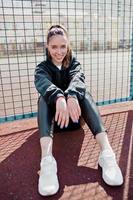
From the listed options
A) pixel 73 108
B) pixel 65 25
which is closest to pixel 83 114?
pixel 73 108

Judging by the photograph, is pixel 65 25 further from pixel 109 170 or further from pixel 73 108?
pixel 109 170

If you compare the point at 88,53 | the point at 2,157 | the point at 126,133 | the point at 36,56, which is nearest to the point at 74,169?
the point at 2,157

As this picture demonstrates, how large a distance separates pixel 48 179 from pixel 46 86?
0.59 metres

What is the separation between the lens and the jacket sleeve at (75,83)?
1.66m

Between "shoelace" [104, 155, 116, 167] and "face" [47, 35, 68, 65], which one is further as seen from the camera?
"face" [47, 35, 68, 65]

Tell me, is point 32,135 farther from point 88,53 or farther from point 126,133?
point 88,53

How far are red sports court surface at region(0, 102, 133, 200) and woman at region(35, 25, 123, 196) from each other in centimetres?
7

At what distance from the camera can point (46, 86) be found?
66.7 inches

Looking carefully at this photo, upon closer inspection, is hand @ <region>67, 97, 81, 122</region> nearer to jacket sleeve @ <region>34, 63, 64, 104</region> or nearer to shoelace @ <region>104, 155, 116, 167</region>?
jacket sleeve @ <region>34, 63, 64, 104</region>

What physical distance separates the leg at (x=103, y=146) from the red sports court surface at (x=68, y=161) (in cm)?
5

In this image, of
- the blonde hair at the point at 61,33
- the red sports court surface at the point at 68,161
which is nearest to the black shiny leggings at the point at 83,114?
A: the red sports court surface at the point at 68,161

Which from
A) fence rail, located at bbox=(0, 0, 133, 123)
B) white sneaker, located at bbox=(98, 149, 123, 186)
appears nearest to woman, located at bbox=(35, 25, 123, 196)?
white sneaker, located at bbox=(98, 149, 123, 186)

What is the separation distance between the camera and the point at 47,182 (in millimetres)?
1418

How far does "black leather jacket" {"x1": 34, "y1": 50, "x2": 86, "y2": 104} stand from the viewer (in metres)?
1.65
